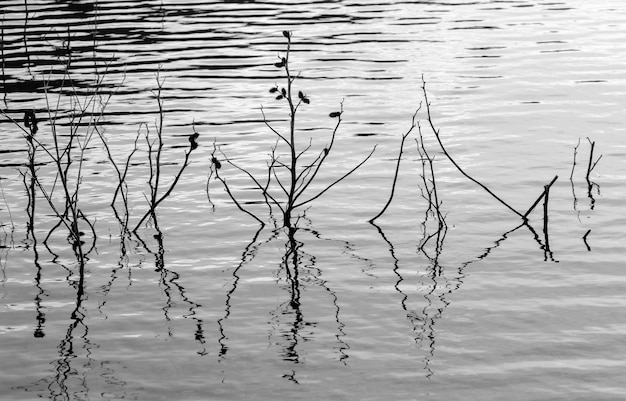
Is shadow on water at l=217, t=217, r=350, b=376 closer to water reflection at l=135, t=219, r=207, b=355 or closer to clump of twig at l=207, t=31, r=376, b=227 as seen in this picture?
water reflection at l=135, t=219, r=207, b=355

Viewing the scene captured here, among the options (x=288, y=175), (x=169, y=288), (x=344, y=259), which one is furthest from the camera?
(x=288, y=175)

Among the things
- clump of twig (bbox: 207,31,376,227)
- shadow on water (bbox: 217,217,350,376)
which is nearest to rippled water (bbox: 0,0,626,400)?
shadow on water (bbox: 217,217,350,376)

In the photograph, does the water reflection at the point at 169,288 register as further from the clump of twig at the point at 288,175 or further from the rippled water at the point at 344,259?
the clump of twig at the point at 288,175

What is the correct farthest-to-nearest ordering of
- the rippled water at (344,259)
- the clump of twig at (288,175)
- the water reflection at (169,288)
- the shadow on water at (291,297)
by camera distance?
the clump of twig at (288,175)
the water reflection at (169,288)
the shadow on water at (291,297)
the rippled water at (344,259)

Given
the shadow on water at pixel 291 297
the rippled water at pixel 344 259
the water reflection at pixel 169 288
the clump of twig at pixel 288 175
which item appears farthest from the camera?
the clump of twig at pixel 288 175

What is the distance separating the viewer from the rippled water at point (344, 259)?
23.7ft

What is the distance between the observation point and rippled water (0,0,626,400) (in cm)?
723

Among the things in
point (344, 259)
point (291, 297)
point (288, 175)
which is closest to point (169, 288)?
point (291, 297)

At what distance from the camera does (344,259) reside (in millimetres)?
9688

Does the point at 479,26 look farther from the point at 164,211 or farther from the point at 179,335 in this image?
the point at 179,335

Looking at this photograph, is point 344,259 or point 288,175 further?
point 288,175

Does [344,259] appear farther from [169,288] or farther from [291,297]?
[169,288]

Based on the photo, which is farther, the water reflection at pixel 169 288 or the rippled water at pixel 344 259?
the water reflection at pixel 169 288

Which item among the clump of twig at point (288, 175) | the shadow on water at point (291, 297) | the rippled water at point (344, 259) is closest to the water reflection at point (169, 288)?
the rippled water at point (344, 259)
